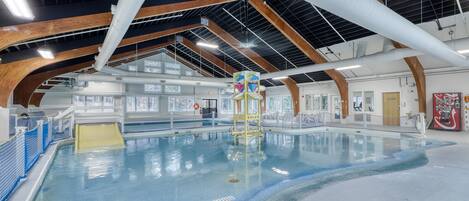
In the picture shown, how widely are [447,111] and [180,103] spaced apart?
54.1ft

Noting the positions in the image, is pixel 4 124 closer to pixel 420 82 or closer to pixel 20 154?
pixel 20 154

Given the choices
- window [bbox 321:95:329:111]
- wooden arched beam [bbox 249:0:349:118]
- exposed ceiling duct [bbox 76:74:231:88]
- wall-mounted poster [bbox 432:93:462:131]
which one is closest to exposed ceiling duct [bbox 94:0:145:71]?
exposed ceiling duct [bbox 76:74:231:88]

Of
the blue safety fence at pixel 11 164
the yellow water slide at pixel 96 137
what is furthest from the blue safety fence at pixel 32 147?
the yellow water slide at pixel 96 137

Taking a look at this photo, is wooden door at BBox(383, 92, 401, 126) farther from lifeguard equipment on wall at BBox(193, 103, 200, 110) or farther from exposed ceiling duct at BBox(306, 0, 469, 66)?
lifeguard equipment on wall at BBox(193, 103, 200, 110)

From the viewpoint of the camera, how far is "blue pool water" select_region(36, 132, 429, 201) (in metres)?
3.68

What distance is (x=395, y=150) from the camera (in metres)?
6.86

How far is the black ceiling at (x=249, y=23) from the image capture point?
4.87 metres

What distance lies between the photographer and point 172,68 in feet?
59.7

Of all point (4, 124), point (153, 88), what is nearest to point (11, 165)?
point (4, 124)

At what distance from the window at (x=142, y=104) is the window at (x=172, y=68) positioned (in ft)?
7.40

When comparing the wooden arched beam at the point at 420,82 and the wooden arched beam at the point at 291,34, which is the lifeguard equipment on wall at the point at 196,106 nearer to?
the wooden arched beam at the point at 291,34

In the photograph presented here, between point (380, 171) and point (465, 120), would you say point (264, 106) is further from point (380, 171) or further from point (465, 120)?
point (380, 171)

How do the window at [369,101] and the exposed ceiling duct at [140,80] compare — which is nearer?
the exposed ceiling duct at [140,80]

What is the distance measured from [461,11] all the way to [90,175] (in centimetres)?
1080
